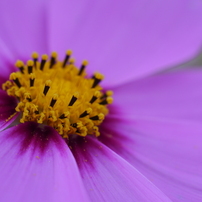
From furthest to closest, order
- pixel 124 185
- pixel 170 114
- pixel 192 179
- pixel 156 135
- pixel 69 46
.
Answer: pixel 69 46 → pixel 170 114 → pixel 156 135 → pixel 192 179 → pixel 124 185

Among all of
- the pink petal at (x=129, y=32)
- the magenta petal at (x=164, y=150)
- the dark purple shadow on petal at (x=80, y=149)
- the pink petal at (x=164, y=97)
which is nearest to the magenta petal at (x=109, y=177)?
the dark purple shadow on petal at (x=80, y=149)

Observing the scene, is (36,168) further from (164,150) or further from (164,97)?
(164,97)

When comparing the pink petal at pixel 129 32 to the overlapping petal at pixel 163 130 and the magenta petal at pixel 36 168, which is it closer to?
the overlapping petal at pixel 163 130

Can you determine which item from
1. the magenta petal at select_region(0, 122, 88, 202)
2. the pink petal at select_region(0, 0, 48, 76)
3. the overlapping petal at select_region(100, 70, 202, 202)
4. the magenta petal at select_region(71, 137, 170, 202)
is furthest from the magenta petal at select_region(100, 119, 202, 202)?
the pink petal at select_region(0, 0, 48, 76)

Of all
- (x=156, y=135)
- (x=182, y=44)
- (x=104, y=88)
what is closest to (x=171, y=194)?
(x=156, y=135)

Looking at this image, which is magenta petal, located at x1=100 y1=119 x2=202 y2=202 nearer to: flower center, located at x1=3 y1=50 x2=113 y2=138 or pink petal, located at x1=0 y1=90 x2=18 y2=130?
flower center, located at x1=3 y1=50 x2=113 y2=138

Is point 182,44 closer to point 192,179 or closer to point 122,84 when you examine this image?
point 122,84

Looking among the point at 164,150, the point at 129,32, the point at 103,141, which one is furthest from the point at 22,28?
the point at 164,150
